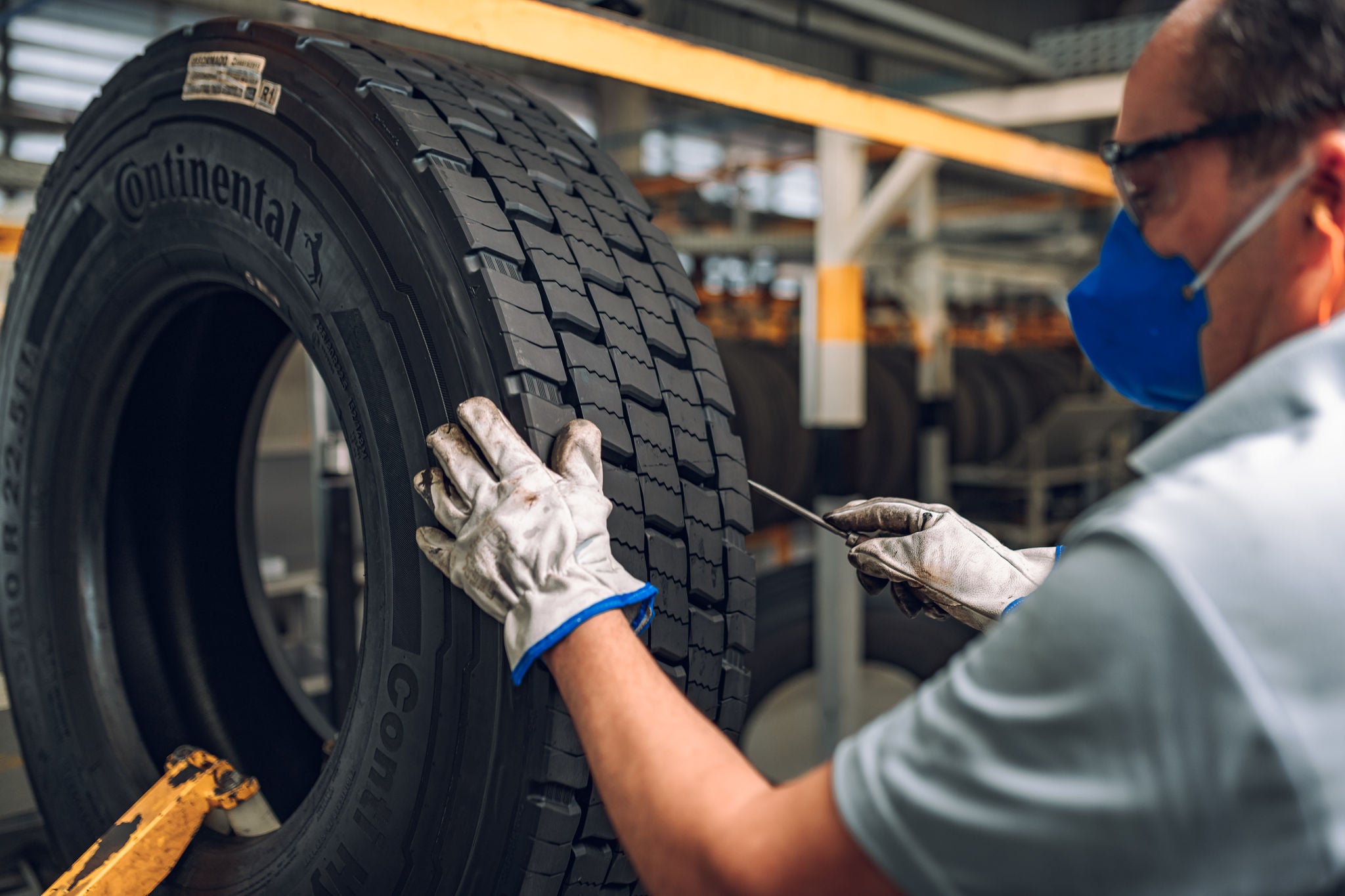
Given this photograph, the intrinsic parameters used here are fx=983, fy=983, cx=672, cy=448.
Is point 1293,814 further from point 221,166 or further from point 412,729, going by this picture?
point 221,166

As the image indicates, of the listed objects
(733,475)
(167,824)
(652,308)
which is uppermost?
(652,308)

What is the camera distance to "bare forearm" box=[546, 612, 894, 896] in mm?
683

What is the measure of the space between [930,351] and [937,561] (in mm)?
5337

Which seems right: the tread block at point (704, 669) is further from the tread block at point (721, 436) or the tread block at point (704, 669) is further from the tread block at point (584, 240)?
the tread block at point (584, 240)

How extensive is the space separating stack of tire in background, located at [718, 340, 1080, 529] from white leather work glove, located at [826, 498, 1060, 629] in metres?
2.63

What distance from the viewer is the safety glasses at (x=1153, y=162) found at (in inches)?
28.5

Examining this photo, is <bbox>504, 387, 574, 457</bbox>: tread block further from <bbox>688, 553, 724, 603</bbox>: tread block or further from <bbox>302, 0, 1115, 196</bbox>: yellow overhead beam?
<bbox>302, 0, 1115, 196</bbox>: yellow overhead beam

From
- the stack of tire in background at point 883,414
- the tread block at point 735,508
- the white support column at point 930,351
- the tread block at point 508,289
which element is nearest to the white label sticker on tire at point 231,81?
the tread block at point 508,289

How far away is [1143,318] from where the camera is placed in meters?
0.91

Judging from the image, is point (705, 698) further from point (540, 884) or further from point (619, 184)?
point (619, 184)

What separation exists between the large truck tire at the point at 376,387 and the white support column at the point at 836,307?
102 inches

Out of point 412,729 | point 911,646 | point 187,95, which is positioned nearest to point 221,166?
point 187,95

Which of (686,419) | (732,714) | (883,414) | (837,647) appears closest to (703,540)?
(686,419)

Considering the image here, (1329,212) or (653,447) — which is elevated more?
(1329,212)
